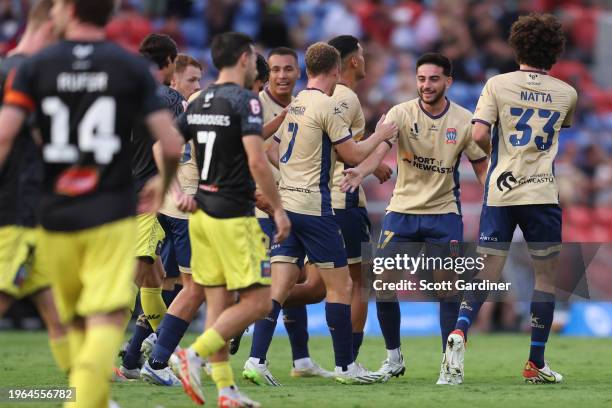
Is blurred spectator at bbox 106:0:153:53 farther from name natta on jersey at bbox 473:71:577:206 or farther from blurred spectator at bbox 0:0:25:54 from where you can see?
name natta on jersey at bbox 473:71:577:206

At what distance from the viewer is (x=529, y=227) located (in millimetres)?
9914

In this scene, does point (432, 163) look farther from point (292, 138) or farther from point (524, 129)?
point (292, 138)

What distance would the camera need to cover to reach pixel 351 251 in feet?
36.1

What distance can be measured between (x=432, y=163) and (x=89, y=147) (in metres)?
4.73

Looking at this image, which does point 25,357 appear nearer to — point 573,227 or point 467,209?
point 467,209

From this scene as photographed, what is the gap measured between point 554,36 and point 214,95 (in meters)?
3.32

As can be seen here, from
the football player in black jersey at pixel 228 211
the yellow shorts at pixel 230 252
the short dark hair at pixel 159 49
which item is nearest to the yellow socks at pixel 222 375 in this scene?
the football player in black jersey at pixel 228 211

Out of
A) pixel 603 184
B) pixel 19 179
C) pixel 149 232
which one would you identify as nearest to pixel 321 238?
pixel 149 232

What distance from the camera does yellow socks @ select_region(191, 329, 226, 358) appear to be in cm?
772

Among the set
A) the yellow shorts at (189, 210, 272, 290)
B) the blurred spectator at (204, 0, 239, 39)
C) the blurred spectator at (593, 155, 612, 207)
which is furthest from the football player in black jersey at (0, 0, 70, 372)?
the blurred spectator at (204, 0, 239, 39)

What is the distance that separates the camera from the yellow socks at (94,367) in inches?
237

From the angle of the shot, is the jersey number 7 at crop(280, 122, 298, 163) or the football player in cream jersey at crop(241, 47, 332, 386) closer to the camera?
the jersey number 7 at crop(280, 122, 298, 163)

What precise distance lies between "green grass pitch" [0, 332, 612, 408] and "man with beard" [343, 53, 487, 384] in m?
1.01

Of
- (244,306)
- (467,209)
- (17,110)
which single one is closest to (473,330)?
(467,209)
